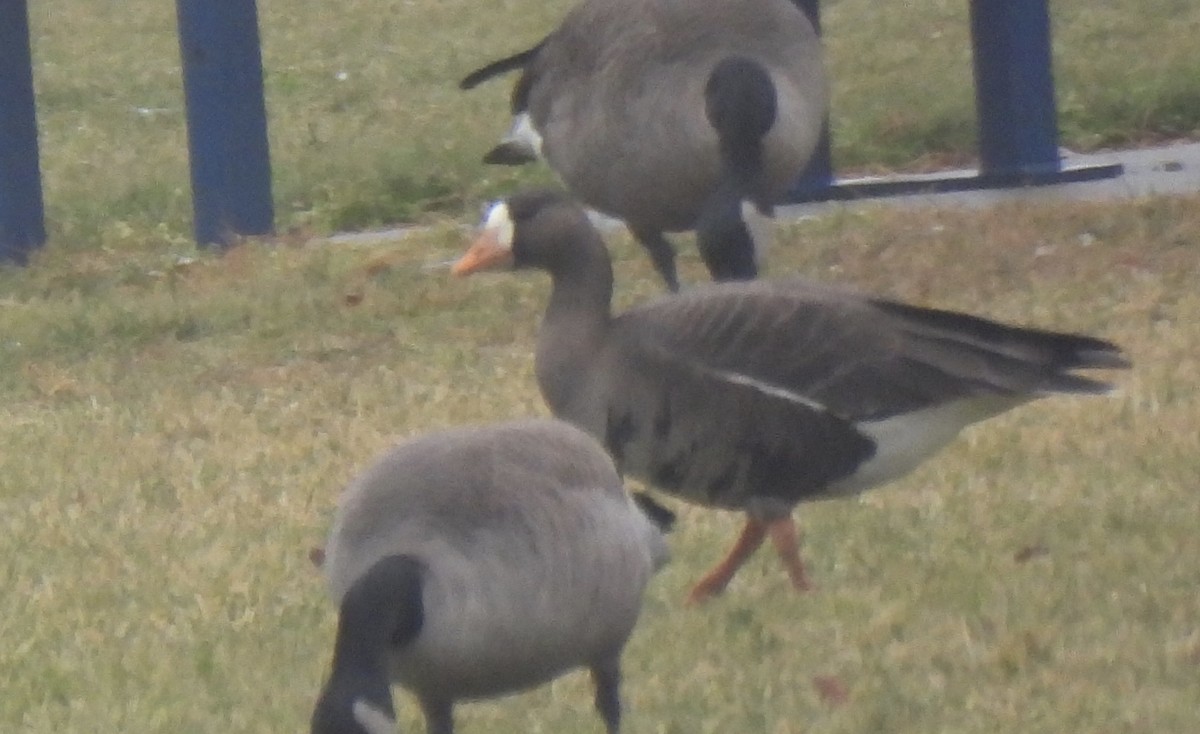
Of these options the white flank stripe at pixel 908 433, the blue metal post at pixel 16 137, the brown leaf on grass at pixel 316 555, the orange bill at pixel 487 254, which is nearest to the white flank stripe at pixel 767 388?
the white flank stripe at pixel 908 433

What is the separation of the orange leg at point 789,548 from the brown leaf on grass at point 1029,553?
0.51 metres

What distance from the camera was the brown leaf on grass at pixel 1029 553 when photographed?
5.58 metres

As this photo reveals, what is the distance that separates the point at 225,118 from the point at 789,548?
5738 millimetres

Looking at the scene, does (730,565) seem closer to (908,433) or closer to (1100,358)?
(908,433)

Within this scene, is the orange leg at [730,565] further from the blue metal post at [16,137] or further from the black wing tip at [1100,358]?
the blue metal post at [16,137]

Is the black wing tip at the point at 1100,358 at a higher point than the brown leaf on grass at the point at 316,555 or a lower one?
higher

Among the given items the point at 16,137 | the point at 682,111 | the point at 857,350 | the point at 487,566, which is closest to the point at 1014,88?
the point at 682,111

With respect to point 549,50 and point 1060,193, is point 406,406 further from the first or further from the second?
point 1060,193

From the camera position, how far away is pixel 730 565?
550 cm

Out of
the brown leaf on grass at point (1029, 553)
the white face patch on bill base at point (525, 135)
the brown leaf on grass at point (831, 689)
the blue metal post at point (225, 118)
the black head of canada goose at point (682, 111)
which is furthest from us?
the blue metal post at point (225, 118)

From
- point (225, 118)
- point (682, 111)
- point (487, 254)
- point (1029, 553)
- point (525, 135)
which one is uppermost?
point (487, 254)

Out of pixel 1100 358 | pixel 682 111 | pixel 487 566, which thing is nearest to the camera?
pixel 487 566

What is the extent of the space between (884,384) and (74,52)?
14785 millimetres

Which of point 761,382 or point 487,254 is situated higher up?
point 487,254
